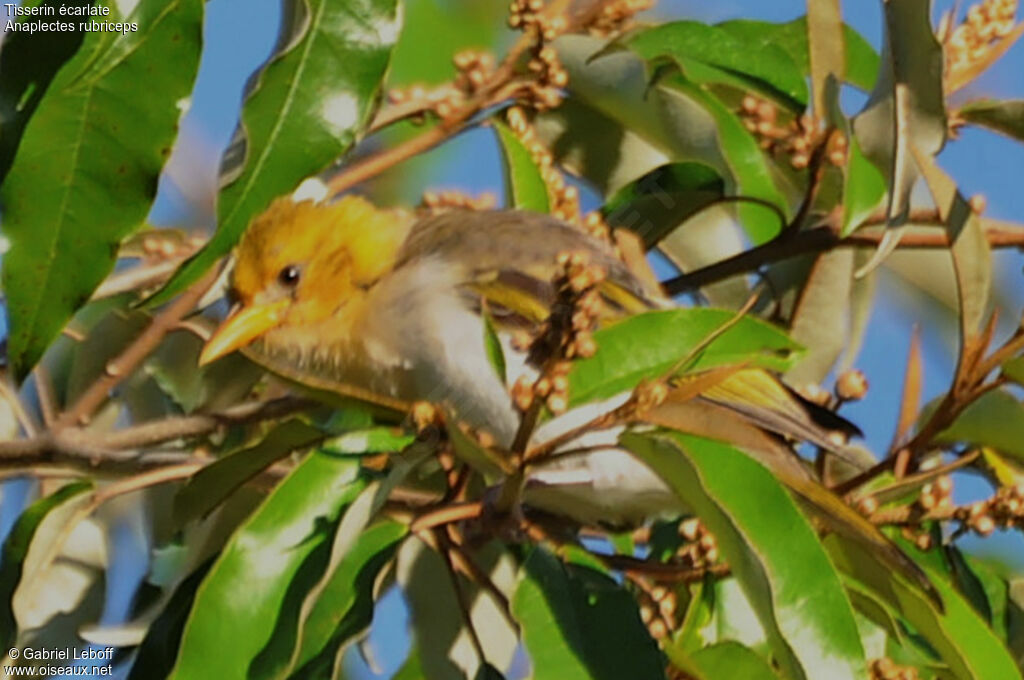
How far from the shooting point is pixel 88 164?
2.54 meters

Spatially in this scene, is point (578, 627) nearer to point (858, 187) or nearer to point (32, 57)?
point (858, 187)

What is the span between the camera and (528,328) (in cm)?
327

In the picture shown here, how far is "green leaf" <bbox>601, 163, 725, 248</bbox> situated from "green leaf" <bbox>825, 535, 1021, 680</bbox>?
80 cm

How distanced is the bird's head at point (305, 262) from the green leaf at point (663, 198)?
0.60 metres

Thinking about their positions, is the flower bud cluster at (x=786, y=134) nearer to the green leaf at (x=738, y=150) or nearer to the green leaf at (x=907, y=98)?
the green leaf at (x=738, y=150)

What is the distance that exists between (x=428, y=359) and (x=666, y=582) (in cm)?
68

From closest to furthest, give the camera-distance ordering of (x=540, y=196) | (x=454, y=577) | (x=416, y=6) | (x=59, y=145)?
1. (x=59, y=145)
2. (x=454, y=577)
3. (x=540, y=196)
4. (x=416, y=6)

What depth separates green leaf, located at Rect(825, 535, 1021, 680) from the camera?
2404 mm

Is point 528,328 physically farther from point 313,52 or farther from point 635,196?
point 313,52

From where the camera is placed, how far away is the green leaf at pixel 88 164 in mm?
2520

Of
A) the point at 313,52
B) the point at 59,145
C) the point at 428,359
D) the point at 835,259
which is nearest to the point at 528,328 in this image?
the point at 428,359

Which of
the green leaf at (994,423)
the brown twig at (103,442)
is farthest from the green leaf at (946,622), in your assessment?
the brown twig at (103,442)

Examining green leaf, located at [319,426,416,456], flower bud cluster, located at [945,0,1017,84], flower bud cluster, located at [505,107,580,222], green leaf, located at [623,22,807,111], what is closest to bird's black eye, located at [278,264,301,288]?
flower bud cluster, located at [505,107,580,222]

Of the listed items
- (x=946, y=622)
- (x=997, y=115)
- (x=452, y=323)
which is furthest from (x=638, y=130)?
(x=946, y=622)
